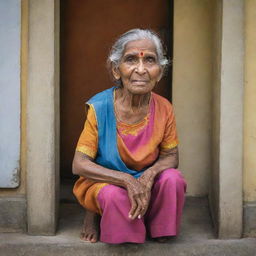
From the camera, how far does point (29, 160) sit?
15.6ft

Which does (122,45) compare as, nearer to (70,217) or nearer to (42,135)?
(42,135)

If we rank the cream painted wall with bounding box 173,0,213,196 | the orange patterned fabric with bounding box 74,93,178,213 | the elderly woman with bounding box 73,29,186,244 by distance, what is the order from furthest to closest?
the cream painted wall with bounding box 173,0,213,196 < the orange patterned fabric with bounding box 74,93,178,213 < the elderly woman with bounding box 73,29,186,244

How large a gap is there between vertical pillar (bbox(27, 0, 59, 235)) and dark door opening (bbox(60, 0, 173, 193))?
2.70 ft

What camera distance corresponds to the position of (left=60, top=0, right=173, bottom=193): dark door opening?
558 centimetres

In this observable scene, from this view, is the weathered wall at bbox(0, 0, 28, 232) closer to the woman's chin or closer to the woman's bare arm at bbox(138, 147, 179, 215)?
the woman's chin

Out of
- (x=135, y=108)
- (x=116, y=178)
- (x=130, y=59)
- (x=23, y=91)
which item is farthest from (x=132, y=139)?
(x=23, y=91)

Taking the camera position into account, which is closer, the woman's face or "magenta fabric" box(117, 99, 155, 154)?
the woman's face

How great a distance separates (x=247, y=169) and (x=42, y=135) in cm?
161

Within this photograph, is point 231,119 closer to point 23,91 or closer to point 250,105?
point 250,105

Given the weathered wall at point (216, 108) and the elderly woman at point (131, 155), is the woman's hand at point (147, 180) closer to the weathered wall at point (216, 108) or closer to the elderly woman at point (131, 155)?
the elderly woman at point (131, 155)

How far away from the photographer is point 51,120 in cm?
471

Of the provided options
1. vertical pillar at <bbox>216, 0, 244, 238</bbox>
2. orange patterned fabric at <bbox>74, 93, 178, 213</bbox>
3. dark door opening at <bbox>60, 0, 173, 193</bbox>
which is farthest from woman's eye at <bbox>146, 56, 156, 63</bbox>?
dark door opening at <bbox>60, 0, 173, 193</bbox>

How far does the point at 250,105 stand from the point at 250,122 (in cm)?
13

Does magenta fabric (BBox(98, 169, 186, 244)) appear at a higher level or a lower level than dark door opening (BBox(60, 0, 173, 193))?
lower
